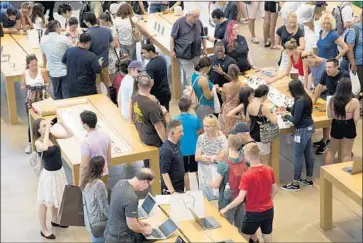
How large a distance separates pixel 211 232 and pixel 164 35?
5365 millimetres

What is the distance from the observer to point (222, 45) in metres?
7.45

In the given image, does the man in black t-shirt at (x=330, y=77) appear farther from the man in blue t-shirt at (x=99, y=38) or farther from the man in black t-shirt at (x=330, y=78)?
the man in blue t-shirt at (x=99, y=38)

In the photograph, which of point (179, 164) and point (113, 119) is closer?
point (179, 164)

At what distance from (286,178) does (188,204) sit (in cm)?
236

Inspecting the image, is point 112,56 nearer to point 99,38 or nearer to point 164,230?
point 99,38

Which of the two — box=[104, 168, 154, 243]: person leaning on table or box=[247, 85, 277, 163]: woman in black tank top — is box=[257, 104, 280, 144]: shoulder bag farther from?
box=[104, 168, 154, 243]: person leaning on table

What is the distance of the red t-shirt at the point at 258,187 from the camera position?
474cm

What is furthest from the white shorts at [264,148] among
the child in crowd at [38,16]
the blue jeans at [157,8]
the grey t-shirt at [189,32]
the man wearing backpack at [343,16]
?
the blue jeans at [157,8]

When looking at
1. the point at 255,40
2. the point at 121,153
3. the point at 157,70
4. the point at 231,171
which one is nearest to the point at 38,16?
the point at 157,70

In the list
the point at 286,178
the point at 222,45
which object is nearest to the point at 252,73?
the point at 222,45


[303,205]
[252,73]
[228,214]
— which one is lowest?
[303,205]

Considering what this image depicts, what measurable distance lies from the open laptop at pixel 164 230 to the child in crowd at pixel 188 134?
1288 millimetres

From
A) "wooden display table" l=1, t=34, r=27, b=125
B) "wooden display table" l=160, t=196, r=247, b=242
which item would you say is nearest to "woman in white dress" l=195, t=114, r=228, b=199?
"wooden display table" l=160, t=196, r=247, b=242

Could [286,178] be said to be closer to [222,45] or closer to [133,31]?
[222,45]
